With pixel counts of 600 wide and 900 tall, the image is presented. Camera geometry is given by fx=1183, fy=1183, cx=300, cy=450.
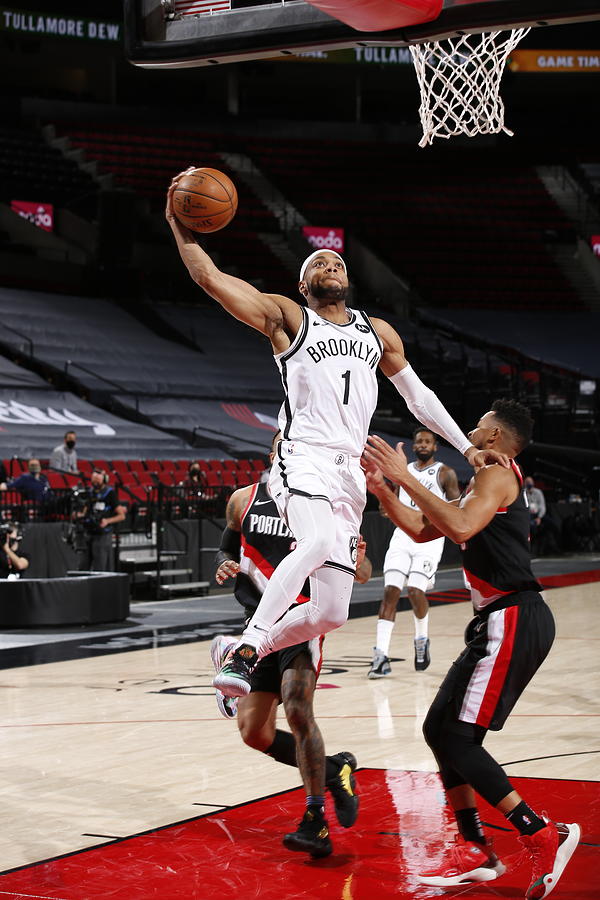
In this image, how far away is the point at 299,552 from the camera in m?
4.50

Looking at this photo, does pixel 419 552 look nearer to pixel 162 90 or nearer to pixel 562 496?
pixel 562 496

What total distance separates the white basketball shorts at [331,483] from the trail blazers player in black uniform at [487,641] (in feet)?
0.79

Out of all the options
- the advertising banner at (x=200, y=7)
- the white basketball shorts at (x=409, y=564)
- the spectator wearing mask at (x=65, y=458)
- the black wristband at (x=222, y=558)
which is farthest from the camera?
the spectator wearing mask at (x=65, y=458)

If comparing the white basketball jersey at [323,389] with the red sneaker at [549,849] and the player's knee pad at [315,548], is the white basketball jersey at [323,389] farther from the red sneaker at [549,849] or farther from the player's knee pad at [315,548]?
the red sneaker at [549,849]

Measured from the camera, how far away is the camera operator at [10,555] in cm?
1276

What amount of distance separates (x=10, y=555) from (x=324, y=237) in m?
19.0

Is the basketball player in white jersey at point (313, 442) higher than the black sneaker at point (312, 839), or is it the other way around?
the basketball player in white jersey at point (313, 442)

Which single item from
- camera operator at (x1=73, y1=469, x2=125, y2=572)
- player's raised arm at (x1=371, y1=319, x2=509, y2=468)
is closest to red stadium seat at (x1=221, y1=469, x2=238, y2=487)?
camera operator at (x1=73, y1=469, x2=125, y2=572)

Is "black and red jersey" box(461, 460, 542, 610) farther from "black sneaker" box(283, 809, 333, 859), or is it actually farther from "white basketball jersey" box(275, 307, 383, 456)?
"black sneaker" box(283, 809, 333, 859)

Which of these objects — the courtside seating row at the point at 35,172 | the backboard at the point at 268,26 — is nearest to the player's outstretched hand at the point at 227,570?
the backboard at the point at 268,26

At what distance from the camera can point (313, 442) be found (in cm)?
470

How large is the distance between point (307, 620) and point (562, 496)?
1903 cm

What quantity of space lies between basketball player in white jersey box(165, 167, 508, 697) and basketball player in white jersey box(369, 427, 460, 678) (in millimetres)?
4355

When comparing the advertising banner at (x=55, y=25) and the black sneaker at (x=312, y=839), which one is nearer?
the black sneaker at (x=312, y=839)
